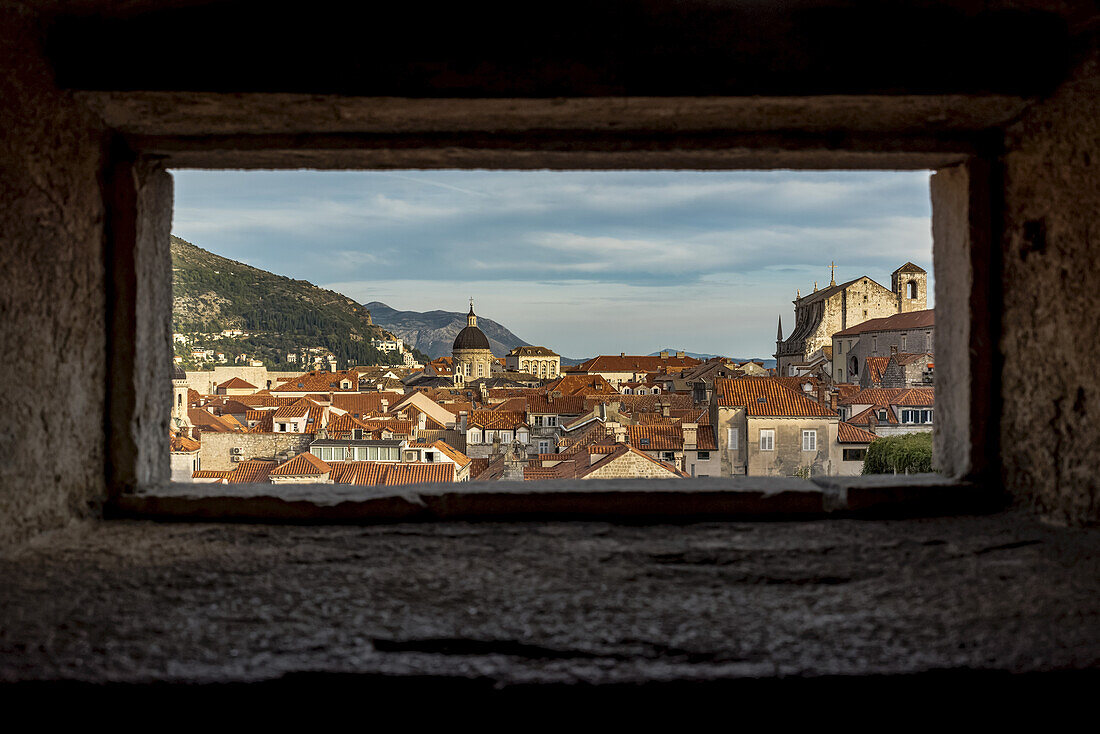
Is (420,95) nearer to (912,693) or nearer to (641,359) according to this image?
(912,693)

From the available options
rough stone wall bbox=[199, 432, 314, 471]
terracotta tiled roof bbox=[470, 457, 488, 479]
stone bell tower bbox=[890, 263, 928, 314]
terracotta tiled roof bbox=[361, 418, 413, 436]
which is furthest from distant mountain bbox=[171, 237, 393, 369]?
stone bell tower bbox=[890, 263, 928, 314]

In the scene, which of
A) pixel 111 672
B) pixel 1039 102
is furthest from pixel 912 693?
pixel 1039 102

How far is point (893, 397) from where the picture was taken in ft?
51.6

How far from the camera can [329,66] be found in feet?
5.20

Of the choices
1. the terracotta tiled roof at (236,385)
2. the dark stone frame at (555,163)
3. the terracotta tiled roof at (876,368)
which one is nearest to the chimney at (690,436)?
the terracotta tiled roof at (876,368)

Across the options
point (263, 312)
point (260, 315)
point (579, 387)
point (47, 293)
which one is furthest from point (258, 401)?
point (47, 293)

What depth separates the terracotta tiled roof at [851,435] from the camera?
47.4 ft

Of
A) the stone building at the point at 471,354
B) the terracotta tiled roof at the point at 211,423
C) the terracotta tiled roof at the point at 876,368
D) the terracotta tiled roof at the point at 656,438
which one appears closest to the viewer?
the terracotta tiled roof at the point at 656,438

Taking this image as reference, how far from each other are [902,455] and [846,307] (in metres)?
29.7

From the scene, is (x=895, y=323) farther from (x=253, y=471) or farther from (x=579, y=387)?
(x=253, y=471)

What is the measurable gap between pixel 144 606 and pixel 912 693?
122 cm

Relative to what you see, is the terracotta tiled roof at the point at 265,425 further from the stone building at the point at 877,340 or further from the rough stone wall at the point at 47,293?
the stone building at the point at 877,340

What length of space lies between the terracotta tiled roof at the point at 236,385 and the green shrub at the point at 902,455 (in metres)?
27.6

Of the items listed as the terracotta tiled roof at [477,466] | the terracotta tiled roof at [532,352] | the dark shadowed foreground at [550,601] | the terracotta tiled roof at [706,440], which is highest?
the terracotta tiled roof at [532,352]
